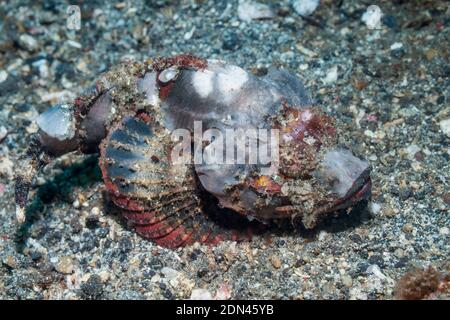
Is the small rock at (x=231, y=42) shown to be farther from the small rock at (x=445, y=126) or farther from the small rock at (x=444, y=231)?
the small rock at (x=444, y=231)

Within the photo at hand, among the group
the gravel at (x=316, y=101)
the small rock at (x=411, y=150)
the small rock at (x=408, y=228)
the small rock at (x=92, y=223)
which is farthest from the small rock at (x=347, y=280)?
the small rock at (x=92, y=223)

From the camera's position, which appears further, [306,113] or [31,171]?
[31,171]

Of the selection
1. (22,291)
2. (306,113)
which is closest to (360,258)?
(306,113)

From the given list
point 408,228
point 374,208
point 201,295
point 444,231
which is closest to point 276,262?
point 201,295

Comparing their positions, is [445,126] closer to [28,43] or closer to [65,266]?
[65,266]

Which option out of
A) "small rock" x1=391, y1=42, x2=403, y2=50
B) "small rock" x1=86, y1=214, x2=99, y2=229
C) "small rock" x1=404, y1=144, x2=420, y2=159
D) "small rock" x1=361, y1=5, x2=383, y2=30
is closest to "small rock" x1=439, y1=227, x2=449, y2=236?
"small rock" x1=404, y1=144, x2=420, y2=159
